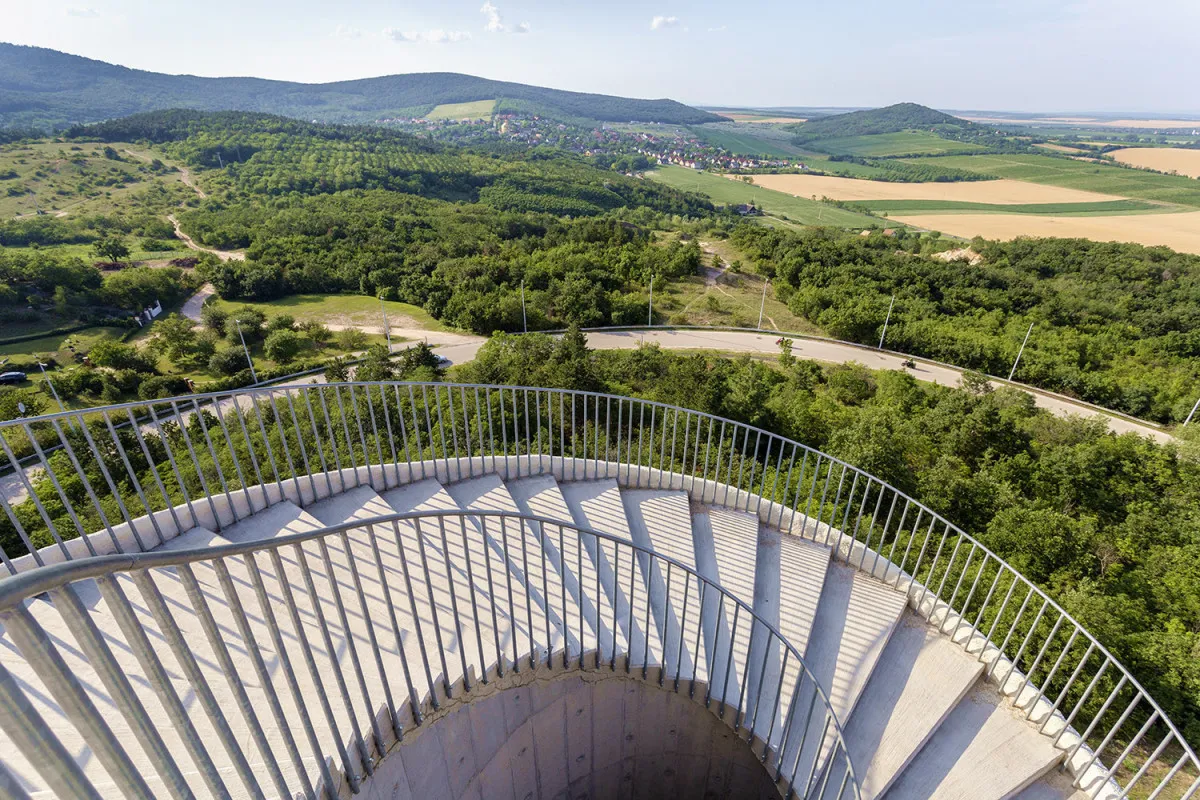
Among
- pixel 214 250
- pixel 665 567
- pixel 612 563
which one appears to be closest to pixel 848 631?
pixel 665 567

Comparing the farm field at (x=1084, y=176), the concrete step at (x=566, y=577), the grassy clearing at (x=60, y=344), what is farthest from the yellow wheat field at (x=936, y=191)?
the concrete step at (x=566, y=577)

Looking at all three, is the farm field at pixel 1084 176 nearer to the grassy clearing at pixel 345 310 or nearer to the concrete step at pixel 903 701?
the grassy clearing at pixel 345 310

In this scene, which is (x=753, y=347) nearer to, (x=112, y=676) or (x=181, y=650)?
(x=181, y=650)

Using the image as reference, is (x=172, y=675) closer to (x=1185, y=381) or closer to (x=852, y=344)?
(x=852, y=344)

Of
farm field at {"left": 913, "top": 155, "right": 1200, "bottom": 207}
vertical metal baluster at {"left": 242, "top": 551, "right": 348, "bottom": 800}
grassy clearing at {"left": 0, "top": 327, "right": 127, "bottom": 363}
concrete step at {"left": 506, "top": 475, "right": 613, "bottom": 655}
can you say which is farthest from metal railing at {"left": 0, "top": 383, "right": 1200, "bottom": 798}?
farm field at {"left": 913, "top": 155, "right": 1200, "bottom": 207}

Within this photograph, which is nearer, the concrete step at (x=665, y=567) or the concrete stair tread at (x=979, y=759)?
the concrete stair tread at (x=979, y=759)

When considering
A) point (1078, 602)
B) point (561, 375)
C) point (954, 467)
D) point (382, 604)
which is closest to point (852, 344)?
point (954, 467)

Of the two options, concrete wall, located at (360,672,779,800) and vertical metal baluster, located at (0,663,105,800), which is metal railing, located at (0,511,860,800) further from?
concrete wall, located at (360,672,779,800)
